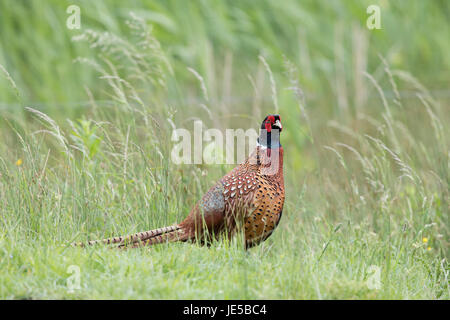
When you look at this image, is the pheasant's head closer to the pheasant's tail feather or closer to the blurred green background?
the pheasant's tail feather

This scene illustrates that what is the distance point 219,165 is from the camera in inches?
197

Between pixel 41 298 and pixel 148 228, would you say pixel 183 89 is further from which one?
pixel 41 298

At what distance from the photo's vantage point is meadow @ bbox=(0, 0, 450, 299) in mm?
3400

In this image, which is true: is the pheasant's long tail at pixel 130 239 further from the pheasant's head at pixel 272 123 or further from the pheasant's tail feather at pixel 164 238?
the pheasant's head at pixel 272 123

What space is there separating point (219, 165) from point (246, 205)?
1219mm

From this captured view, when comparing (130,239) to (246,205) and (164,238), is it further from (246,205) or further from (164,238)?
(246,205)

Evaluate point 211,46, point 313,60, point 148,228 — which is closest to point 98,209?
point 148,228

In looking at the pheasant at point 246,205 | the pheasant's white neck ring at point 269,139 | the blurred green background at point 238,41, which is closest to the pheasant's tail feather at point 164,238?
the pheasant at point 246,205

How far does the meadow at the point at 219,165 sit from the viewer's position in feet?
11.2

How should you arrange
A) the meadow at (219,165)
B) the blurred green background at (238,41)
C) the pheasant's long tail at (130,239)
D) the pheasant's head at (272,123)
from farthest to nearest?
the blurred green background at (238,41), the pheasant's head at (272,123), the pheasant's long tail at (130,239), the meadow at (219,165)

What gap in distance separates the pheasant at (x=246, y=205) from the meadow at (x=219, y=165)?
4.5 inches

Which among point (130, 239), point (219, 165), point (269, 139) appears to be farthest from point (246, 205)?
point (219, 165)

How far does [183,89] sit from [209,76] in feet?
2.33
